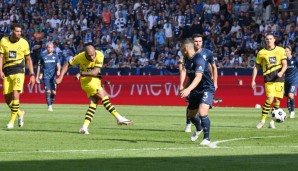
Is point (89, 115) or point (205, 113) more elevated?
point (205, 113)

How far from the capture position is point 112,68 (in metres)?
41.7

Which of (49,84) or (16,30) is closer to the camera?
(16,30)

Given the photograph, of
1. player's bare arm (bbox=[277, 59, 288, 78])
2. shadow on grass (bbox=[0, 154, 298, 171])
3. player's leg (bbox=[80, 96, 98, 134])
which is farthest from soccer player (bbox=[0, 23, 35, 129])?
shadow on grass (bbox=[0, 154, 298, 171])

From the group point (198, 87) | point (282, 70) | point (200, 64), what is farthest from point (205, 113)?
point (282, 70)

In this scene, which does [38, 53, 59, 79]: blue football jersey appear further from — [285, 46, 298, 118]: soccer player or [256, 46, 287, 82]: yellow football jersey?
[256, 46, 287, 82]: yellow football jersey

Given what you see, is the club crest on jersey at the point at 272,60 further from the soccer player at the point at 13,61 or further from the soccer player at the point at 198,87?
the soccer player at the point at 13,61

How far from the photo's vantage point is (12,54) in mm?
20922

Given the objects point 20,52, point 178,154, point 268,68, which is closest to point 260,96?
point 268,68

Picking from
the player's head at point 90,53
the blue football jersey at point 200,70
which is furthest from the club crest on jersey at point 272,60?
the blue football jersey at point 200,70

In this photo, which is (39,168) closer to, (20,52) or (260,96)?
(20,52)

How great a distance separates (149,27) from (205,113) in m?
28.0

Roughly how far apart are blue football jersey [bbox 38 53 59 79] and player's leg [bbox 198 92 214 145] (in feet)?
58.9

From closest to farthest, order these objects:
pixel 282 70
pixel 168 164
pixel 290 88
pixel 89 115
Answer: pixel 168 164, pixel 89 115, pixel 282 70, pixel 290 88

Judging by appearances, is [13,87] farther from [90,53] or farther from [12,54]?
[90,53]
